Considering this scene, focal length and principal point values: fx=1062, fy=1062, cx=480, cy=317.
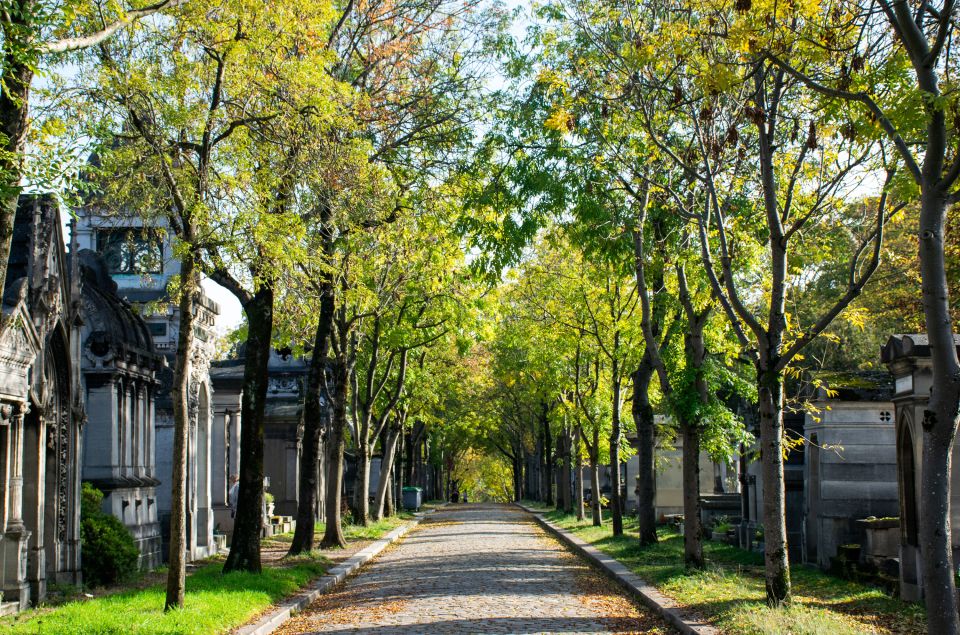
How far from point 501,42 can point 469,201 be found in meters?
3.77

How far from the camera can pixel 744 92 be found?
14188 mm

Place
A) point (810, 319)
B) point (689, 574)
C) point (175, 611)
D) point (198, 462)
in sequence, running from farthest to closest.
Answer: point (810, 319) < point (198, 462) < point (689, 574) < point (175, 611)

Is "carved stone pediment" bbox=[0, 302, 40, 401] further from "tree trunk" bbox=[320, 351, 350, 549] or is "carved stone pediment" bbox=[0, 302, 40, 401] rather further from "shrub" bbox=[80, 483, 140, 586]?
"tree trunk" bbox=[320, 351, 350, 549]

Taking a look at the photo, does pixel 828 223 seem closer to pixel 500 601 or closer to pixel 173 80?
pixel 500 601

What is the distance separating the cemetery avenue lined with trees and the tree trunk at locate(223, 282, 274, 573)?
5 centimetres

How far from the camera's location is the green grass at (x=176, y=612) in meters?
10.9

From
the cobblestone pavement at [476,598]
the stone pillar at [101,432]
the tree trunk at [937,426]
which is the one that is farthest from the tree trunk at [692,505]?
the stone pillar at [101,432]

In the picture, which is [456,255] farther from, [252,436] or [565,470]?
[565,470]

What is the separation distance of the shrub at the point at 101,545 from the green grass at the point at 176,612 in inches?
49.3

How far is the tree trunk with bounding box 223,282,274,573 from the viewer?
55.4 feet

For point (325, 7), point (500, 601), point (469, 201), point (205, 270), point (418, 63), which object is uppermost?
point (418, 63)

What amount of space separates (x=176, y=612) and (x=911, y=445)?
374 inches

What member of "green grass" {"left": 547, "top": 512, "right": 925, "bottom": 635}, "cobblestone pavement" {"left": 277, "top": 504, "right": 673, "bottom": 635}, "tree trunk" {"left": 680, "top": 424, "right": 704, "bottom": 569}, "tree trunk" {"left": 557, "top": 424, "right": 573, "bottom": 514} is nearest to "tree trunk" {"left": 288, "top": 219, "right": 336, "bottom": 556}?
"cobblestone pavement" {"left": 277, "top": 504, "right": 673, "bottom": 635}

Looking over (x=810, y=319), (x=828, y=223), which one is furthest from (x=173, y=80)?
(x=810, y=319)
